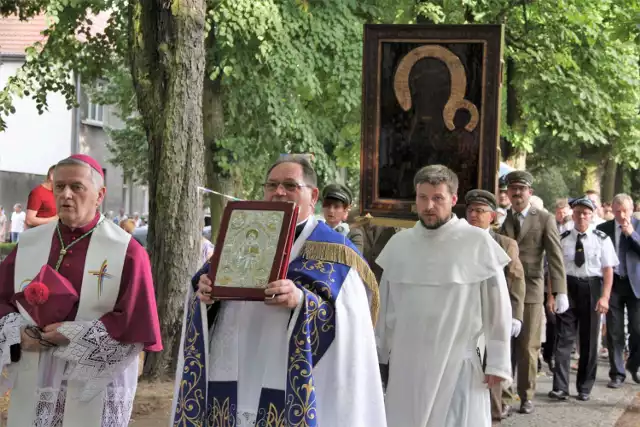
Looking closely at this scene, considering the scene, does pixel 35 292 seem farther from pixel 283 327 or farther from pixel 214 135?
pixel 214 135

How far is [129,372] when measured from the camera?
534cm

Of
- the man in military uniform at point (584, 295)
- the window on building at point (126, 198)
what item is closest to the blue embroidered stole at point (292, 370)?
the man in military uniform at point (584, 295)

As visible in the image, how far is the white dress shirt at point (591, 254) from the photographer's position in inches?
459

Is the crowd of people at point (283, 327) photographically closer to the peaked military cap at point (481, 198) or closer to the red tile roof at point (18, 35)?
the peaked military cap at point (481, 198)

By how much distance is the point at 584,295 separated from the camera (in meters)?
11.5

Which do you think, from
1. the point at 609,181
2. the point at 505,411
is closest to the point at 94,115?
the point at 609,181

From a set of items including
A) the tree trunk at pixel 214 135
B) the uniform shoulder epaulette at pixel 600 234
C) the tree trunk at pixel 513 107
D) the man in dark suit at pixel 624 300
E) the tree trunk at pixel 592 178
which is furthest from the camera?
the tree trunk at pixel 592 178

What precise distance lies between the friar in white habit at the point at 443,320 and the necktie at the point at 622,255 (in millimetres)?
6145

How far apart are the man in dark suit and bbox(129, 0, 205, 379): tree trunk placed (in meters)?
5.42

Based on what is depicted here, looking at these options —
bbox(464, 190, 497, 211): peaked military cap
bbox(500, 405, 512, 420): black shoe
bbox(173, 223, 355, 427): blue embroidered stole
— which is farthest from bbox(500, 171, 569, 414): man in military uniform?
bbox(173, 223, 355, 427): blue embroidered stole

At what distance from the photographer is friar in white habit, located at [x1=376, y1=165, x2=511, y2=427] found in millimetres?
6414

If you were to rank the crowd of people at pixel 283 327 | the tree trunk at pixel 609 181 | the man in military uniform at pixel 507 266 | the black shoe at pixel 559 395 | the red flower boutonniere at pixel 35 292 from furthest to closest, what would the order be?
the tree trunk at pixel 609 181 → the black shoe at pixel 559 395 → the man in military uniform at pixel 507 266 → the red flower boutonniere at pixel 35 292 → the crowd of people at pixel 283 327

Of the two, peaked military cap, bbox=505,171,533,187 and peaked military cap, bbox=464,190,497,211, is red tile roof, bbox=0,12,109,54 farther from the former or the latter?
peaked military cap, bbox=464,190,497,211

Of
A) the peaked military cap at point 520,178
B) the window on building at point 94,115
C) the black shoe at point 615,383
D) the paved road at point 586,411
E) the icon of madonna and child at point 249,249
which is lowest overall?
the paved road at point 586,411
